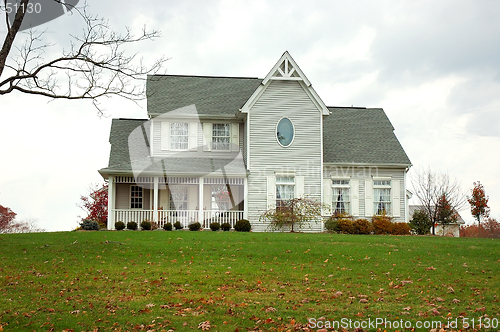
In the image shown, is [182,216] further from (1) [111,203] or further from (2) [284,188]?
(2) [284,188]

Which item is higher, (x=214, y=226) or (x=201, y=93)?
(x=201, y=93)

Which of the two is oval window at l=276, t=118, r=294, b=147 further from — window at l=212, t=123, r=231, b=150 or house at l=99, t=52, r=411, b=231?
window at l=212, t=123, r=231, b=150

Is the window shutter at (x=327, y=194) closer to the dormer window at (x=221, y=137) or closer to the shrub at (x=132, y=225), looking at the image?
the dormer window at (x=221, y=137)

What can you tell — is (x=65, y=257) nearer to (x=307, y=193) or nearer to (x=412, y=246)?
(x=412, y=246)

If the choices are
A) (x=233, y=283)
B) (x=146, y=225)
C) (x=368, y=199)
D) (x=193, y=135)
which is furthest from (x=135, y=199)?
(x=233, y=283)

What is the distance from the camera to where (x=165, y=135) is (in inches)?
1081

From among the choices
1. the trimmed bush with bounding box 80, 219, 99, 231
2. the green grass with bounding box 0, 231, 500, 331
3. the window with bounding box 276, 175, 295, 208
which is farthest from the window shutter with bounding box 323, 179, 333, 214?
the trimmed bush with bounding box 80, 219, 99, 231

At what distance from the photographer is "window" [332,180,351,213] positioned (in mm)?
27344

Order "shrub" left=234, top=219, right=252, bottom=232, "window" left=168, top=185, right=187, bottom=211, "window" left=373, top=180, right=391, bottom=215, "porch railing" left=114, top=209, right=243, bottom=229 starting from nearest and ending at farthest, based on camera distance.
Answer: "shrub" left=234, top=219, right=252, bottom=232 < "porch railing" left=114, top=209, right=243, bottom=229 < "window" left=168, top=185, right=187, bottom=211 < "window" left=373, top=180, right=391, bottom=215

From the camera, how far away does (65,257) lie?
1470cm

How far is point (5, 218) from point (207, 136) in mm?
22367

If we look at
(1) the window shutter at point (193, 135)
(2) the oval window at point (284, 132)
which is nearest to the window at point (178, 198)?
(1) the window shutter at point (193, 135)

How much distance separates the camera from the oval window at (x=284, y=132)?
86.4 feet

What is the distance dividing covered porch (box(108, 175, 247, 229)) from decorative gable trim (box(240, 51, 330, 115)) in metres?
4.30
